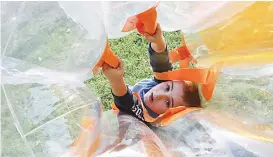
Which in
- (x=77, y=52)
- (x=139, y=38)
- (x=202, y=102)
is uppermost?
(x=77, y=52)

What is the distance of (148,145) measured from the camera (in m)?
0.96

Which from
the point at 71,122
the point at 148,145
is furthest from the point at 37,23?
the point at 148,145

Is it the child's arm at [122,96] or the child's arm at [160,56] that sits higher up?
the child's arm at [160,56]

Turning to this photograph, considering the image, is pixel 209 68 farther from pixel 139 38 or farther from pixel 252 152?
pixel 139 38

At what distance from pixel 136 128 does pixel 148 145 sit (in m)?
0.11

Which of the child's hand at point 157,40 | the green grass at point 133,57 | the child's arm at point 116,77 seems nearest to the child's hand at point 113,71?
the child's arm at point 116,77

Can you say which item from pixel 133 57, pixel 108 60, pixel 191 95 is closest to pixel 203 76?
pixel 191 95

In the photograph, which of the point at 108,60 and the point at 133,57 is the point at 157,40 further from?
the point at 133,57

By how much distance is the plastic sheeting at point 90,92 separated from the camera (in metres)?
0.89

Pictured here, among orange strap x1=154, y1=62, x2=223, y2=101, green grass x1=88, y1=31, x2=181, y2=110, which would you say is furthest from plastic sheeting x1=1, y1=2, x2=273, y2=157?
green grass x1=88, y1=31, x2=181, y2=110

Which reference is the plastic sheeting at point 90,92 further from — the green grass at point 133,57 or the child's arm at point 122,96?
the green grass at point 133,57

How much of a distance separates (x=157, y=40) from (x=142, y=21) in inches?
5.2

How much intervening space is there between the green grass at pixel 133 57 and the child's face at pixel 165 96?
10.2 inches

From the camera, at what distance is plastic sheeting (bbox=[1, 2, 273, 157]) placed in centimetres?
89
